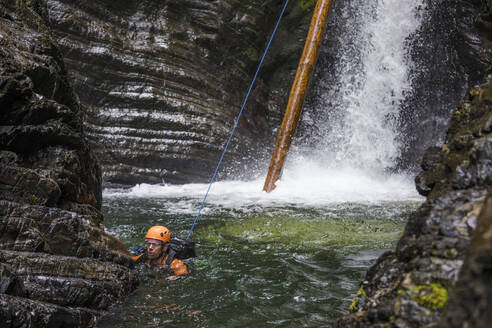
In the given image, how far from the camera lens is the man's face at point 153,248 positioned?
15.8 feet

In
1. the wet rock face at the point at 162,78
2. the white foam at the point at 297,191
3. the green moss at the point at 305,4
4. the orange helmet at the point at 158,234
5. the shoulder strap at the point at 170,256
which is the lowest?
the shoulder strap at the point at 170,256

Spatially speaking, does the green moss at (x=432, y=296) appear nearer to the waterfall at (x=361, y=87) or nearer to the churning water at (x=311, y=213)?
the churning water at (x=311, y=213)

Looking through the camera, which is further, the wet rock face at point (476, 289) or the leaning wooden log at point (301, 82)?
the leaning wooden log at point (301, 82)

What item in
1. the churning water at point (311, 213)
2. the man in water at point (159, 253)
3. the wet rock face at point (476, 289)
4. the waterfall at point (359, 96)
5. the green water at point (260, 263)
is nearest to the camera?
the wet rock face at point (476, 289)

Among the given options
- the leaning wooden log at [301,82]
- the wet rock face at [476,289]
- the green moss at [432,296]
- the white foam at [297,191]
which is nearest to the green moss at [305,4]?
the leaning wooden log at [301,82]

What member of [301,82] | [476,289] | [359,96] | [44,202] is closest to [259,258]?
[44,202]

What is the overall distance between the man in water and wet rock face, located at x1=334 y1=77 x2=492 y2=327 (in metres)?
3.18

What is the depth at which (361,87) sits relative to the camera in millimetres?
15359

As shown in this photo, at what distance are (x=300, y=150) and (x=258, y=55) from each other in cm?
391

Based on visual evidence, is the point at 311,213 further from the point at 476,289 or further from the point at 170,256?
the point at 476,289

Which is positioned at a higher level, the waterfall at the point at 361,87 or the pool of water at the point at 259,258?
the waterfall at the point at 361,87

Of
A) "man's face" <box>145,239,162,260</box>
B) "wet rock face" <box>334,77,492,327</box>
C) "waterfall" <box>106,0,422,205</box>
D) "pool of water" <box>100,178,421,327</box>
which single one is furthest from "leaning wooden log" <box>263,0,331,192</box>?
"wet rock face" <box>334,77,492,327</box>

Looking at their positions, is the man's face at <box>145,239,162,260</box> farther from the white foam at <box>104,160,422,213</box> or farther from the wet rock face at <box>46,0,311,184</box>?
the wet rock face at <box>46,0,311,184</box>

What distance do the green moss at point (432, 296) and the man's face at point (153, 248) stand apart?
3.83 meters
